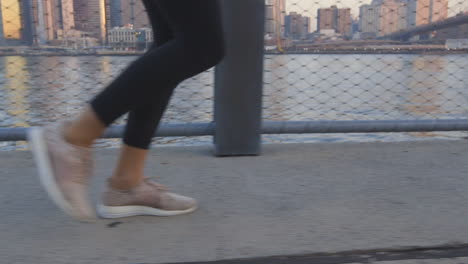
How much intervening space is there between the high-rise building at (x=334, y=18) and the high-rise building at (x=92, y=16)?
1.23 m

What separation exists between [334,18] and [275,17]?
21.0 inches

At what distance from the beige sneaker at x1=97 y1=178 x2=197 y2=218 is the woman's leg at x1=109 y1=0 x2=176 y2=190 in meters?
0.03

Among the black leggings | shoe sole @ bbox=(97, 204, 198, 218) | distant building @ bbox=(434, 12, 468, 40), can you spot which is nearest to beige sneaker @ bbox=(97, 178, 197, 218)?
shoe sole @ bbox=(97, 204, 198, 218)

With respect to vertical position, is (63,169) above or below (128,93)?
below

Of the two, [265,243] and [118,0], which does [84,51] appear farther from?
[265,243]

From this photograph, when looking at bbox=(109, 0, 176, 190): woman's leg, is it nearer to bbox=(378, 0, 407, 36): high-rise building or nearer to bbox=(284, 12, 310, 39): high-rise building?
bbox=(284, 12, 310, 39): high-rise building

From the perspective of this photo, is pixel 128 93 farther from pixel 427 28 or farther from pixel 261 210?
pixel 427 28

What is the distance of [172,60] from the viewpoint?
3.66 ft

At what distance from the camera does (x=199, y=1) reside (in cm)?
109

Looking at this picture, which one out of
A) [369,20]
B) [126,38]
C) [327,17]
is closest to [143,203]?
[126,38]

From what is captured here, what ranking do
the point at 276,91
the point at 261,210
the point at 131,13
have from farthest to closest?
the point at 276,91 → the point at 131,13 → the point at 261,210

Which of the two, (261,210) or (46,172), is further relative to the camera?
(261,210)

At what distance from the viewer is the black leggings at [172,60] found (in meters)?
1.10

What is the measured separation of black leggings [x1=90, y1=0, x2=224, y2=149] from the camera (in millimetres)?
1100
